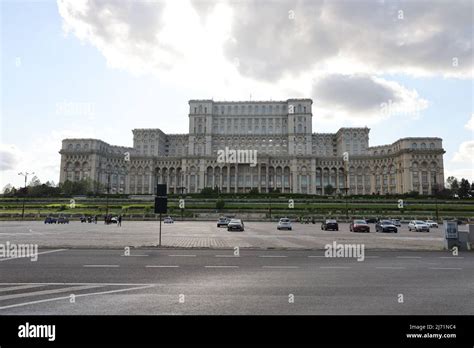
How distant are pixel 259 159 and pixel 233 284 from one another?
133049 millimetres

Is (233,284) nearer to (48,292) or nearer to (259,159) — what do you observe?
(48,292)

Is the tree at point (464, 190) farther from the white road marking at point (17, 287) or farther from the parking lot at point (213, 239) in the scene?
the white road marking at point (17, 287)

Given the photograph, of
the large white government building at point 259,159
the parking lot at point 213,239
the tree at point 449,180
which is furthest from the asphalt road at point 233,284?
→ the tree at point 449,180

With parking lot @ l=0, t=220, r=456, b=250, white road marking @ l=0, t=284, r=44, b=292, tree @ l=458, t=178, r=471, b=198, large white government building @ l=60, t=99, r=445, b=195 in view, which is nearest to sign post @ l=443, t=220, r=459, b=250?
parking lot @ l=0, t=220, r=456, b=250

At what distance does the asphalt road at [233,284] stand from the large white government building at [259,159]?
126003mm

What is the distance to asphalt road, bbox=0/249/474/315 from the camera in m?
7.23

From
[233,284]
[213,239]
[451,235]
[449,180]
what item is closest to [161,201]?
[213,239]

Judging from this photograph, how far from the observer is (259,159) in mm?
142000

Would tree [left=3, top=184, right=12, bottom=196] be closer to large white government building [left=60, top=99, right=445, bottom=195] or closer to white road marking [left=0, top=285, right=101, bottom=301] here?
large white government building [left=60, top=99, right=445, bottom=195]

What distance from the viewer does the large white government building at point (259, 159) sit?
13638 cm

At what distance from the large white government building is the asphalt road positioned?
4961 inches

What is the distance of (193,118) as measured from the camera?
156125 mm

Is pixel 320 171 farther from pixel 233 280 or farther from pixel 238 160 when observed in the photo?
pixel 233 280
